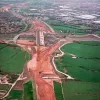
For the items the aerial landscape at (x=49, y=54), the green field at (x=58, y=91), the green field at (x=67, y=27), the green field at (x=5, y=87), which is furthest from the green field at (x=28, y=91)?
the green field at (x=67, y=27)

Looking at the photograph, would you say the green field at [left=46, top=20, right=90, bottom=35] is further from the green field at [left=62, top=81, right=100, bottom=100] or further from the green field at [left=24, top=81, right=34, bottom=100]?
the green field at [left=24, top=81, right=34, bottom=100]

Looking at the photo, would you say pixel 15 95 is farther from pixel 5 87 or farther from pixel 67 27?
pixel 67 27

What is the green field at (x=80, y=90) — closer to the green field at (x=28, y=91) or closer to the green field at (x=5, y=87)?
the green field at (x=28, y=91)

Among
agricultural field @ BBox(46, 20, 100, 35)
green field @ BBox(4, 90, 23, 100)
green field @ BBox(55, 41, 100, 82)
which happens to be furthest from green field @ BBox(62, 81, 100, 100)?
Result: agricultural field @ BBox(46, 20, 100, 35)

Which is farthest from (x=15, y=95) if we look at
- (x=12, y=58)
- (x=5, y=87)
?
(x=12, y=58)

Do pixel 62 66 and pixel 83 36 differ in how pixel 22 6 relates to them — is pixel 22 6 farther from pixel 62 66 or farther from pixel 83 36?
pixel 62 66

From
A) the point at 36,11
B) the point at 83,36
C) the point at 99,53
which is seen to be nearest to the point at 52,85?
the point at 99,53
